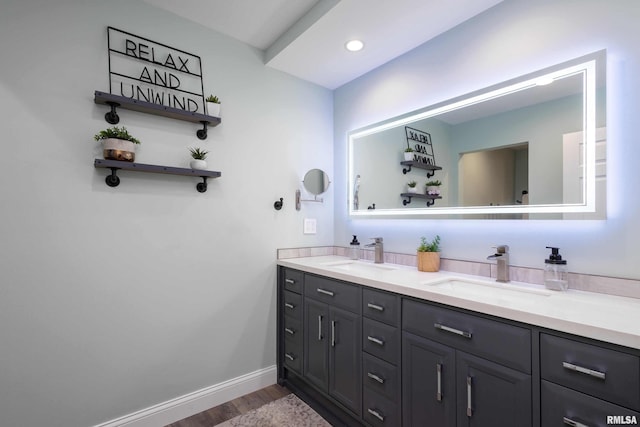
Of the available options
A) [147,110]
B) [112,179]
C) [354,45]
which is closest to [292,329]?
[112,179]

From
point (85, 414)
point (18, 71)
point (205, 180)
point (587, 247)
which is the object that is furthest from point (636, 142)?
point (85, 414)

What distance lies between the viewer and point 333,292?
1.81 m

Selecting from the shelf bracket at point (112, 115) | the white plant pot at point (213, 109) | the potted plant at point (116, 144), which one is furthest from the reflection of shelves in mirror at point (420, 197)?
the shelf bracket at point (112, 115)

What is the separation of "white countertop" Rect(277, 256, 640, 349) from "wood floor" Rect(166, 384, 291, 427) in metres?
1.04

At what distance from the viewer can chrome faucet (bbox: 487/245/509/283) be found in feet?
5.13

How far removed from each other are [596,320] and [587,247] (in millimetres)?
592

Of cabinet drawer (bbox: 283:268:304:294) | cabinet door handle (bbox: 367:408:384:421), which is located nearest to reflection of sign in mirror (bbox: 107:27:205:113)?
cabinet drawer (bbox: 283:268:304:294)

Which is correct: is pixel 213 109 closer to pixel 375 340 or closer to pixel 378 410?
pixel 375 340

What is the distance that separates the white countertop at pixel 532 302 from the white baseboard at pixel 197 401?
3.41ft

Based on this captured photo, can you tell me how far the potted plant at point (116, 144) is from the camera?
63.5 inches

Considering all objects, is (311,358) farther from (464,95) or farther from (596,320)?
(464,95)

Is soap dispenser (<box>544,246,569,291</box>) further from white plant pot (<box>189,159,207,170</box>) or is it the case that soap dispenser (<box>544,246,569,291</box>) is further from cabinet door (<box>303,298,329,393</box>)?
white plant pot (<box>189,159,207,170</box>)

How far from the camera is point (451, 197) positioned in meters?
1.90

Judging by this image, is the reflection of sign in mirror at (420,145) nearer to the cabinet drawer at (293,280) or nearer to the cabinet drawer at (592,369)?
the cabinet drawer at (293,280)
